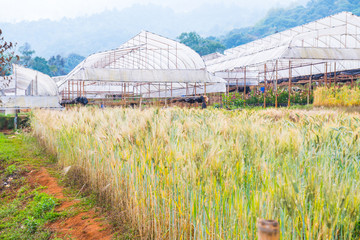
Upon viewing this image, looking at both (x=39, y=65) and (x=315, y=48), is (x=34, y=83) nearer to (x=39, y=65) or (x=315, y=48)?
(x=315, y=48)

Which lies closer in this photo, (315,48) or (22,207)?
(22,207)

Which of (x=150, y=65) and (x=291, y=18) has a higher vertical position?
(x=291, y=18)

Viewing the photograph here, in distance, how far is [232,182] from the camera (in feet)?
5.57

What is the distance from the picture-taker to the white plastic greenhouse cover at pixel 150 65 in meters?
15.9

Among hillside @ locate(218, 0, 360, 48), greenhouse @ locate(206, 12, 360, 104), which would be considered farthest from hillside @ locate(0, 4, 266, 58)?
greenhouse @ locate(206, 12, 360, 104)

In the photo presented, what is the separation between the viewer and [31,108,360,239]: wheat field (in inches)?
51.2

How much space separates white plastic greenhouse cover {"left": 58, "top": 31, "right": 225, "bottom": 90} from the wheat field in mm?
12837

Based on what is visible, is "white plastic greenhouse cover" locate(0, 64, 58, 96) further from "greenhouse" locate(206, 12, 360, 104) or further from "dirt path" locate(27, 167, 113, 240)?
"dirt path" locate(27, 167, 113, 240)

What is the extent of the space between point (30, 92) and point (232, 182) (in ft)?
65.8

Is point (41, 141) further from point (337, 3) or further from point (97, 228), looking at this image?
point (337, 3)

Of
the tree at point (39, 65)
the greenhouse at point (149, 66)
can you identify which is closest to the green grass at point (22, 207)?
the greenhouse at point (149, 66)

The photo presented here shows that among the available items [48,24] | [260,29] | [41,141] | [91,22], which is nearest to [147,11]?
[91,22]

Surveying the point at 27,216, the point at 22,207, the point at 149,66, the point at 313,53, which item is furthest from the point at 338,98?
the point at 149,66

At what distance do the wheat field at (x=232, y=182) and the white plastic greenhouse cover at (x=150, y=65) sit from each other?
12.8 metres
